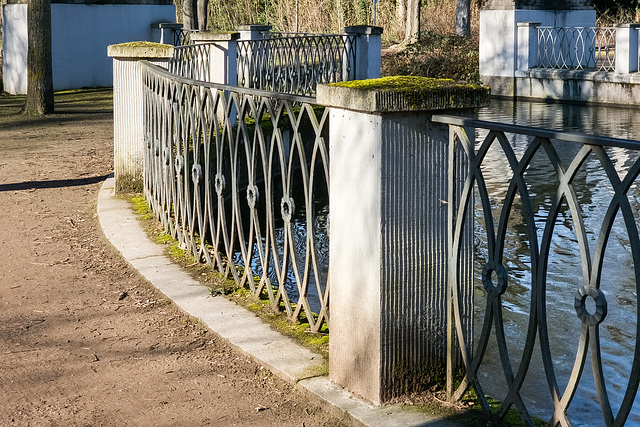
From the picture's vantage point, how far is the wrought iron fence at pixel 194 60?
10.1 meters

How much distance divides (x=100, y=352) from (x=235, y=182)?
4.12 feet

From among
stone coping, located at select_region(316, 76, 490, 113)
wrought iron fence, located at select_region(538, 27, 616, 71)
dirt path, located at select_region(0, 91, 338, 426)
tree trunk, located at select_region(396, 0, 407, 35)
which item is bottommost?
dirt path, located at select_region(0, 91, 338, 426)

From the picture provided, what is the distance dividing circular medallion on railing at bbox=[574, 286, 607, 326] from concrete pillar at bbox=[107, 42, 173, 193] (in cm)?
537

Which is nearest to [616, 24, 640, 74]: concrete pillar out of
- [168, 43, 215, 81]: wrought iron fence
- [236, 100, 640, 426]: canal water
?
[236, 100, 640, 426]: canal water

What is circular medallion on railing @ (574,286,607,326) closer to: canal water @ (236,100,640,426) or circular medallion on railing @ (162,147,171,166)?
canal water @ (236,100,640,426)

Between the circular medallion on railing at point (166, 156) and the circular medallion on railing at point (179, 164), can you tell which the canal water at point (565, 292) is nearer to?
the circular medallion on railing at point (179, 164)

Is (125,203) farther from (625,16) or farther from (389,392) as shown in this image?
(625,16)

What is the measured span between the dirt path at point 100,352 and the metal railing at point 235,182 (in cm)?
46

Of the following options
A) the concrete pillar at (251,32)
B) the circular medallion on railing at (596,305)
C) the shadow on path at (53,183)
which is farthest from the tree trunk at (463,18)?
the circular medallion on railing at (596,305)

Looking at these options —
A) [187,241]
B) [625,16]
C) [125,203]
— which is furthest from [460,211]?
[625,16]

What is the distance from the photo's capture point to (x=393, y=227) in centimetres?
342

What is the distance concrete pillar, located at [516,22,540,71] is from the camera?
21812mm

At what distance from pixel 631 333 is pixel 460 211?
107 inches

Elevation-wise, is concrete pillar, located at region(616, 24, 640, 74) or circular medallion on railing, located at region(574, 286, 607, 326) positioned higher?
concrete pillar, located at region(616, 24, 640, 74)
